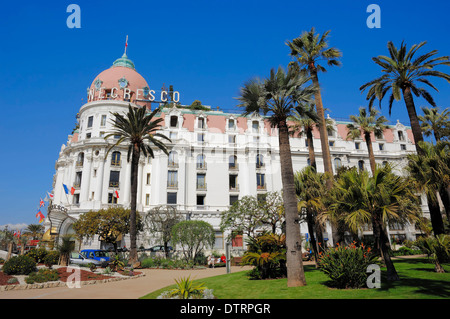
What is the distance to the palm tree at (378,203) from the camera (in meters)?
13.1

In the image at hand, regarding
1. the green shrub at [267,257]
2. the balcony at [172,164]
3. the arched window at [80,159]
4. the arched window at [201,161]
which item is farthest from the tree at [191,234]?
the arched window at [80,159]

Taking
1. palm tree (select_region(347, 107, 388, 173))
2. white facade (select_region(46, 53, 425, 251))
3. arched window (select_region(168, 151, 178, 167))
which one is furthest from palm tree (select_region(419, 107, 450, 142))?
arched window (select_region(168, 151, 178, 167))

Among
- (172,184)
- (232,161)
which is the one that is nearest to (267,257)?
(172,184)

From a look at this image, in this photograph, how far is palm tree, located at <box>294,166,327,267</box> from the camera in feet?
69.8

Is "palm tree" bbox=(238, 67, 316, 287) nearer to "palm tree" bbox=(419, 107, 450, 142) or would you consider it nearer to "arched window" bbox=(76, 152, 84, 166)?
"palm tree" bbox=(419, 107, 450, 142)

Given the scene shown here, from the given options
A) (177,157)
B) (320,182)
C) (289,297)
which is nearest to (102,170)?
(177,157)

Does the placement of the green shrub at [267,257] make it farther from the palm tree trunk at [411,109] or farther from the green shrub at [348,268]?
the palm tree trunk at [411,109]

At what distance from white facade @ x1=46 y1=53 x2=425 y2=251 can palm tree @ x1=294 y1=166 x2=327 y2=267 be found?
2186 centimetres

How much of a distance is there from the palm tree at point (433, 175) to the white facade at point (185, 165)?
89.8 ft

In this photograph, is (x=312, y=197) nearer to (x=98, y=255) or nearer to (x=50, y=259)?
(x=50, y=259)
